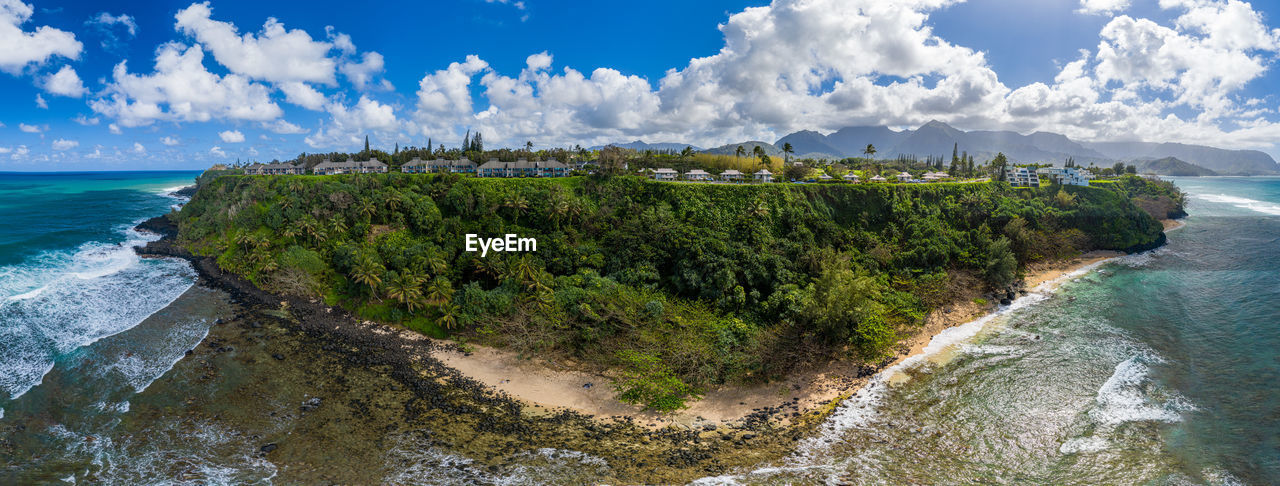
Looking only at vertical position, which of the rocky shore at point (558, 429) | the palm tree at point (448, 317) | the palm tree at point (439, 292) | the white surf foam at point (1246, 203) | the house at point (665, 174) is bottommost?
the rocky shore at point (558, 429)

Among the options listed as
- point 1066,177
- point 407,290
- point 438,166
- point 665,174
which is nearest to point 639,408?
point 407,290

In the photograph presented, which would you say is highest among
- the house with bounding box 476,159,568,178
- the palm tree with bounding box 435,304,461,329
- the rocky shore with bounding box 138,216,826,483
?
the house with bounding box 476,159,568,178

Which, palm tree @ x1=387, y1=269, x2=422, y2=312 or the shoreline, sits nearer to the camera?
the shoreline

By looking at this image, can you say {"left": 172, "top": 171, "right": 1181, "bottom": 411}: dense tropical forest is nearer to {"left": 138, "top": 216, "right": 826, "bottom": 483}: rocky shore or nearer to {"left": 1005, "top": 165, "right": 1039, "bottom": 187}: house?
{"left": 138, "top": 216, "right": 826, "bottom": 483}: rocky shore

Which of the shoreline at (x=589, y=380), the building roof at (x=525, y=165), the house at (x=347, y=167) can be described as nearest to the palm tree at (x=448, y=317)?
the shoreline at (x=589, y=380)

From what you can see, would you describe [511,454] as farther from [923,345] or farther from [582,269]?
[923,345]

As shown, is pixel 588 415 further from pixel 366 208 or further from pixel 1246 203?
pixel 1246 203

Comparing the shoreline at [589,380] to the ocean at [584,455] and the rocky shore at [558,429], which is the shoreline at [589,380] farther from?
the ocean at [584,455]

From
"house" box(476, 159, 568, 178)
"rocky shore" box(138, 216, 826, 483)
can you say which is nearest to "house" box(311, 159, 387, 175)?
"house" box(476, 159, 568, 178)
